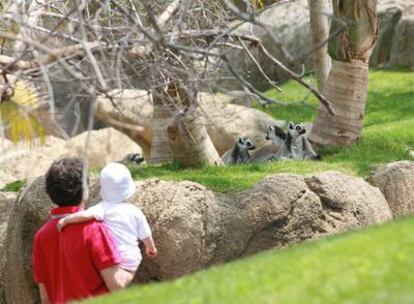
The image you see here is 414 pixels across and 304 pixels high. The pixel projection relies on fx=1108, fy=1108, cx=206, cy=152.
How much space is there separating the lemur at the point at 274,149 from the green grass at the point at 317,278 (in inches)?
317

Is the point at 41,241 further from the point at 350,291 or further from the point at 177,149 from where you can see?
the point at 177,149

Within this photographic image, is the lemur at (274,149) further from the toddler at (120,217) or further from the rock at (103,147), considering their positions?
the toddler at (120,217)

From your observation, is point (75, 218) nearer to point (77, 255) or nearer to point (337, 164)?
point (77, 255)

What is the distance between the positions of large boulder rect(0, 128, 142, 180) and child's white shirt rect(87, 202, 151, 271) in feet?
37.3

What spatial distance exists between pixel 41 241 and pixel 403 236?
321 centimetres

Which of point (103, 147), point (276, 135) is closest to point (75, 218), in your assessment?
point (276, 135)

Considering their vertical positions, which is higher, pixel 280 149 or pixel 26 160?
pixel 280 149

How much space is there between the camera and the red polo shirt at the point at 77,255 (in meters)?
8.99

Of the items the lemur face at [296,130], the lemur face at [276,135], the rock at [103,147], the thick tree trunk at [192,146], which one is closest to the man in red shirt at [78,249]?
the thick tree trunk at [192,146]

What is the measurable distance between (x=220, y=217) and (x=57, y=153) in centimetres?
1179

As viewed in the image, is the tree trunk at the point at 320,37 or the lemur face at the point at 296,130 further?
the tree trunk at the point at 320,37

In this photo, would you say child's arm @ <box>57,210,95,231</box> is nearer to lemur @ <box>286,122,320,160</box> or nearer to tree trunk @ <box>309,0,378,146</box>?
lemur @ <box>286,122,320,160</box>

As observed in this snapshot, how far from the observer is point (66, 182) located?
8.96 metres

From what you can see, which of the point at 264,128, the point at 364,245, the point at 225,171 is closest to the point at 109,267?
the point at 364,245
